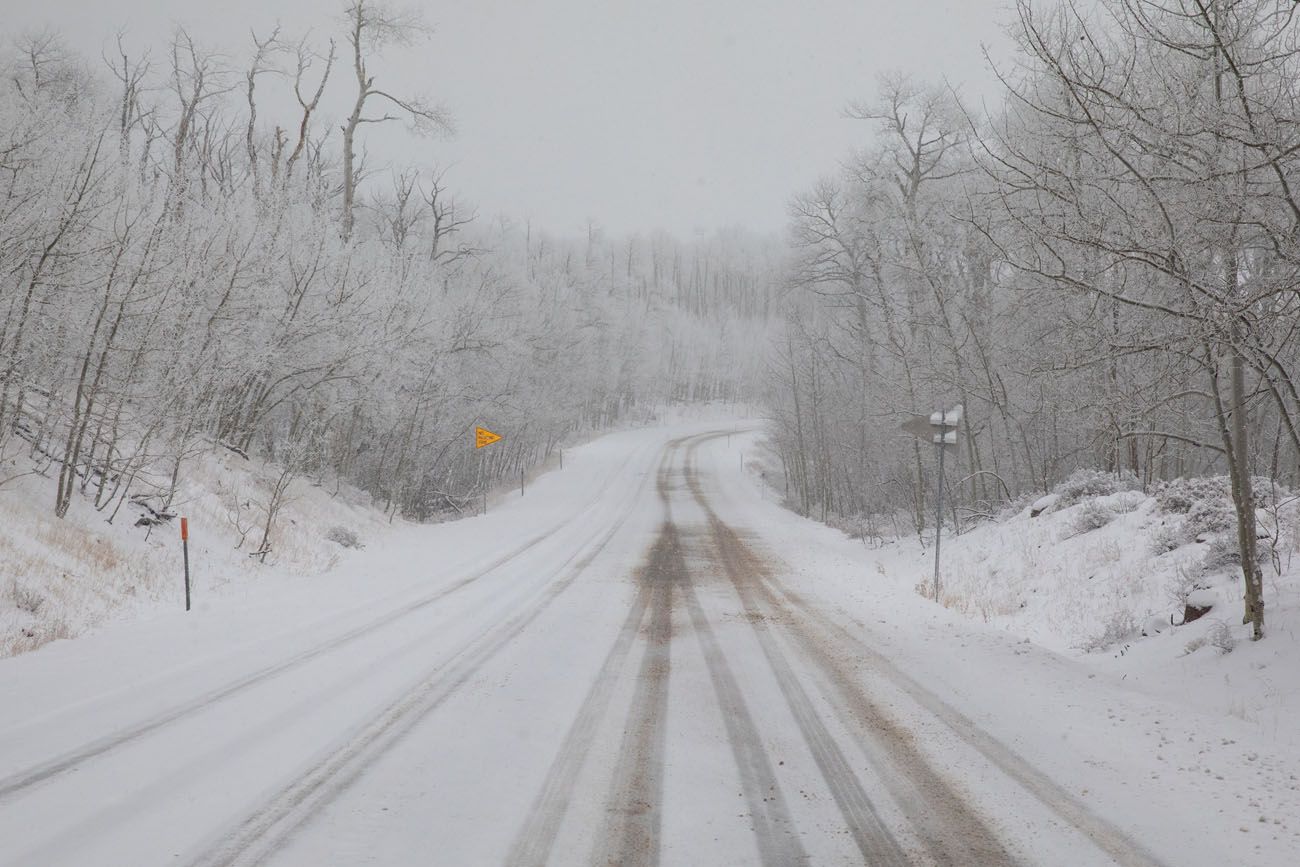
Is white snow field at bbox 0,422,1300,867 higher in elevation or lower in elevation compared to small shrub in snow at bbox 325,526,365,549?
lower

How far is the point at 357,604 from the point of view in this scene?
944 centimetres

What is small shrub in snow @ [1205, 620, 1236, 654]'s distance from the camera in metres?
6.30

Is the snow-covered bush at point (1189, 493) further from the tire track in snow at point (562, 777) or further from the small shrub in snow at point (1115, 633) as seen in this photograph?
the tire track in snow at point (562, 777)

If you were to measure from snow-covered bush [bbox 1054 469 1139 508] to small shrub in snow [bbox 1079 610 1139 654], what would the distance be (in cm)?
554

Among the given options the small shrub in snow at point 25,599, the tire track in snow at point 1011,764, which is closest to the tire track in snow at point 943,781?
the tire track in snow at point 1011,764

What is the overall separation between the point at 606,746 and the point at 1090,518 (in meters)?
10.3

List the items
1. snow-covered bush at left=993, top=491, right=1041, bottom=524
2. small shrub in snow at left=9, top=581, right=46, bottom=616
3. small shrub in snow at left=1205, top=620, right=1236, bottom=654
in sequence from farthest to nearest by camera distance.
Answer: snow-covered bush at left=993, top=491, right=1041, bottom=524
small shrub in snow at left=9, top=581, right=46, bottom=616
small shrub in snow at left=1205, top=620, right=1236, bottom=654

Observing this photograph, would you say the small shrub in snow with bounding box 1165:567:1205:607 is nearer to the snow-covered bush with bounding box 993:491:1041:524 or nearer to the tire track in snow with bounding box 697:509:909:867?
the tire track in snow with bounding box 697:509:909:867

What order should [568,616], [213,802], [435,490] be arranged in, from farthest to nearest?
[435,490] → [568,616] → [213,802]

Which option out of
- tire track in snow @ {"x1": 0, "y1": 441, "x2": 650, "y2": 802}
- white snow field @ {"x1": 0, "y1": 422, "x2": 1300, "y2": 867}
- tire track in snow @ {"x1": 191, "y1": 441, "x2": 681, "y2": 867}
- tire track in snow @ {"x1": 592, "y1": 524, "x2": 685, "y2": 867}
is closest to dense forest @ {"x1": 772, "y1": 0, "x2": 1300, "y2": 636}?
white snow field @ {"x1": 0, "y1": 422, "x2": 1300, "y2": 867}

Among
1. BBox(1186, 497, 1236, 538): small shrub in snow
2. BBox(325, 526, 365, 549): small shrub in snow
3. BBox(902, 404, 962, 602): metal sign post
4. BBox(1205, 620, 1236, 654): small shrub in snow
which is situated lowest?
BBox(1205, 620, 1236, 654): small shrub in snow

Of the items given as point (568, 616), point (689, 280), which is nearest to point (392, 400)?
point (568, 616)

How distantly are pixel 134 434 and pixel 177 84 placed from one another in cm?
1679

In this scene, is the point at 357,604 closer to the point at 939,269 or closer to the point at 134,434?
the point at 134,434
